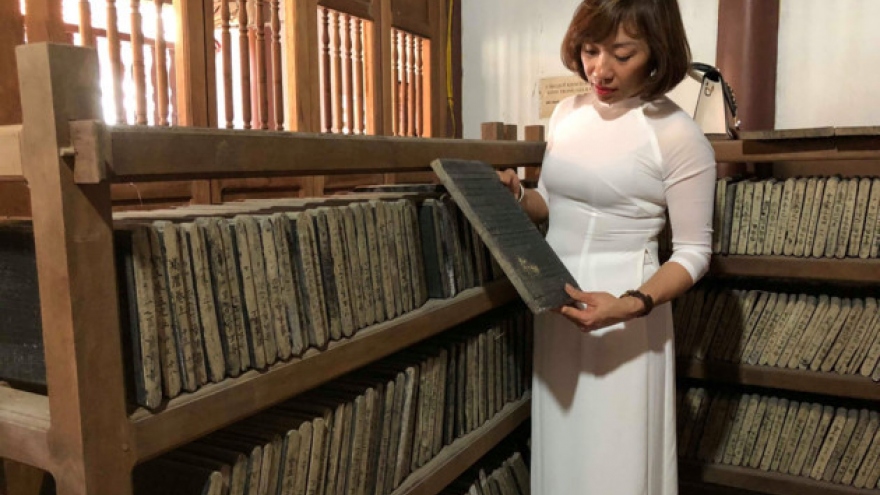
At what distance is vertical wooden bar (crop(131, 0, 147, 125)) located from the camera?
1.99 metres

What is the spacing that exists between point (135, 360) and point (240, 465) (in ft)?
0.74

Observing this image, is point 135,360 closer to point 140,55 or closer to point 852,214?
point 140,55

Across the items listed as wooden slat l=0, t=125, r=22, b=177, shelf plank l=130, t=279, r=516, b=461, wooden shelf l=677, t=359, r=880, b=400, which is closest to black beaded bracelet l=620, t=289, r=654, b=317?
shelf plank l=130, t=279, r=516, b=461

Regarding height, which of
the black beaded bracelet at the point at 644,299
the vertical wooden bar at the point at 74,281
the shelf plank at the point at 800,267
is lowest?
the shelf plank at the point at 800,267

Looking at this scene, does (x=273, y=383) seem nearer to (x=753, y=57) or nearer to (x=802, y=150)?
(x=802, y=150)

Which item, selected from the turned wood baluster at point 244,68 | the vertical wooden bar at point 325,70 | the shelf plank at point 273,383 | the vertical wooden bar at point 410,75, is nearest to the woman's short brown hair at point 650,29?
the shelf plank at point 273,383

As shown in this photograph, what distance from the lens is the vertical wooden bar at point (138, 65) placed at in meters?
1.99

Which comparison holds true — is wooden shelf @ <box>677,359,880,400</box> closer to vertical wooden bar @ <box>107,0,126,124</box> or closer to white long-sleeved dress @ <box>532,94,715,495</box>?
white long-sleeved dress @ <box>532,94,715,495</box>

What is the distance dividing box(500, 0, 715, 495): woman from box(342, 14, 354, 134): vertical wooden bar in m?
1.41

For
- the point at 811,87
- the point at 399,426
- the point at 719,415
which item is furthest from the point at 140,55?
the point at 811,87

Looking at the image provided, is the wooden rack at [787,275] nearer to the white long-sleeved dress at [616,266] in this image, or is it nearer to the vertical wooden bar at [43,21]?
the white long-sleeved dress at [616,266]

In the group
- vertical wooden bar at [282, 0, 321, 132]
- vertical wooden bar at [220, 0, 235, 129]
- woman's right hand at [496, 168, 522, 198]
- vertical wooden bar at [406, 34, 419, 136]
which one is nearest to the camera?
woman's right hand at [496, 168, 522, 198]

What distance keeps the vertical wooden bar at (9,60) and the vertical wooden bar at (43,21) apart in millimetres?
31

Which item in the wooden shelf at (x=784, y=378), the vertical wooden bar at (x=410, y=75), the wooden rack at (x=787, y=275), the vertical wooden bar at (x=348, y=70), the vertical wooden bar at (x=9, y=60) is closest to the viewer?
the vertical wooden bar at (x=9, y=60)
